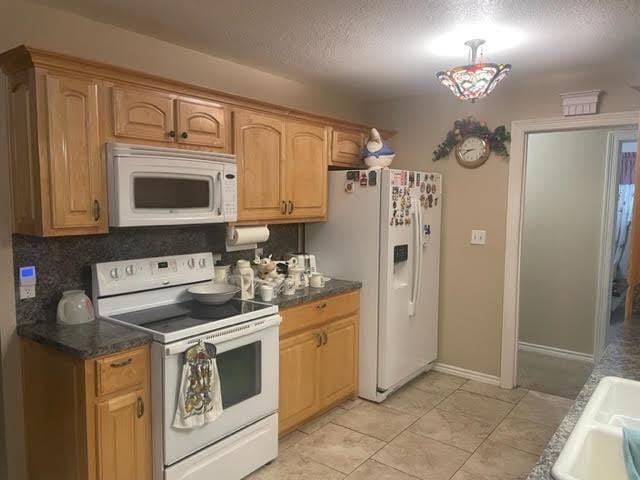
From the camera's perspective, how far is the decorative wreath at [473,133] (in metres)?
3.66

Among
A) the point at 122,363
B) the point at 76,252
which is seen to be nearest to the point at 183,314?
the point at 122,363

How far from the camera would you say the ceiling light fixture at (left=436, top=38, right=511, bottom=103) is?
235 centimetres

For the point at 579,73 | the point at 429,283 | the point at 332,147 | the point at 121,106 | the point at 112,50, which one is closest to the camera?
the point at 121,106

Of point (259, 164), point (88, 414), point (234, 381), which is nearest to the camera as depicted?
point (88, 414)

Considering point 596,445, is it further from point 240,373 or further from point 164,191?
point 164,191

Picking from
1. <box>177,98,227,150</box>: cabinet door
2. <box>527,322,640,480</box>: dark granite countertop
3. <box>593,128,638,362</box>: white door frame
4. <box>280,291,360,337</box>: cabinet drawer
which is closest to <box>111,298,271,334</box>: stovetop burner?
<box>280,291,360,337</box>: cabinet drawer

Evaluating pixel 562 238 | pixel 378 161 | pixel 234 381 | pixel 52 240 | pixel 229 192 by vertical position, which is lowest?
pixel 234 381

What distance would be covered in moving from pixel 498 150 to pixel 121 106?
2699mm

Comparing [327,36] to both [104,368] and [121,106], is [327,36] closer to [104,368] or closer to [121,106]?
→ [121,106]

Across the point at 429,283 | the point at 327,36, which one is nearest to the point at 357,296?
the point at 429,283

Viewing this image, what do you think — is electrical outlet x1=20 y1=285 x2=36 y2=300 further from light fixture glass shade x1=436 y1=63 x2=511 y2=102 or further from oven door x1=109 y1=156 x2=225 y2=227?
light fixture glass shade x1=436 y1=63 x2=511 y2=102

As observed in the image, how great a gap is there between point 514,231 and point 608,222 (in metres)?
1.16

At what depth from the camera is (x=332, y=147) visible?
3.49m

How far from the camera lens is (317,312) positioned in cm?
309
